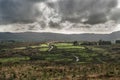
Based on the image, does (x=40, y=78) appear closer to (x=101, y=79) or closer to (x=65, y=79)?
(x=65, y=79)

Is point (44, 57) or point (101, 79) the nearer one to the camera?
point (101, 79)

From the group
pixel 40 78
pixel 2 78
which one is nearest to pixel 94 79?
pixel 40 78

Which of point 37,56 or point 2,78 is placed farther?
point 37,56

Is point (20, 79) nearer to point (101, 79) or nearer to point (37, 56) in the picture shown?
point (101, 79)

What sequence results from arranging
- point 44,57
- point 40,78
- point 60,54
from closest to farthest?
point 40,78, point 44,57, point 60,54

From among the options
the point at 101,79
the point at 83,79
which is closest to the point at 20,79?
the point at 83,79

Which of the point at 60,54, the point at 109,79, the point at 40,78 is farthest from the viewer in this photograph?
the point at 60,54

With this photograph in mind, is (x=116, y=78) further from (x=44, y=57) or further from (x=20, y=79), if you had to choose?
(x=44, y=57)

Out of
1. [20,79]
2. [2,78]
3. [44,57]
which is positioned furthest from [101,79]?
[44,57]
